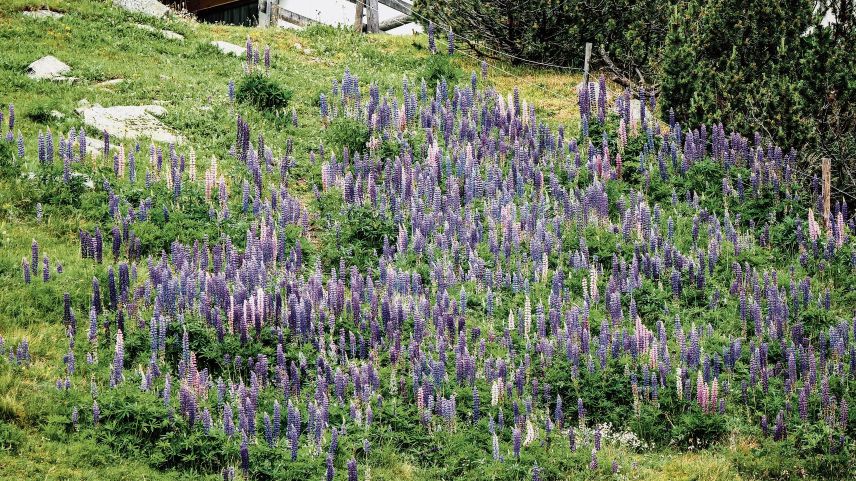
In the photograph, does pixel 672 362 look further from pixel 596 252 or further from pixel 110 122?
pixel 110 122

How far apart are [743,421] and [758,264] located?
147 inches

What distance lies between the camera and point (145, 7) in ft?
82.9

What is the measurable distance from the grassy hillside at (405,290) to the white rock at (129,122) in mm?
267

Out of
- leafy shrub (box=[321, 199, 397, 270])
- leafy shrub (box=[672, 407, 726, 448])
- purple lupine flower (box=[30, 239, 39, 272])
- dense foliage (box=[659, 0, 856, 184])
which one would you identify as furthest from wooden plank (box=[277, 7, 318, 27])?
leafy shrub (box=[672, 407, 726, 448])

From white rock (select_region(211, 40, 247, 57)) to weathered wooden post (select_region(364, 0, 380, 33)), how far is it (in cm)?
401

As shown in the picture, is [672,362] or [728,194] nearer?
[672,362]

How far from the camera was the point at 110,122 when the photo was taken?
59.5 ft

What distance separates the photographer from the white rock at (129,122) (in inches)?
706

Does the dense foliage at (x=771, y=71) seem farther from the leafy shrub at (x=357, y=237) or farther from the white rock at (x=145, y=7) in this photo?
the white rock at (x=145, y=7)

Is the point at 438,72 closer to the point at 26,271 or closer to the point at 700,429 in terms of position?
the point at 26,271

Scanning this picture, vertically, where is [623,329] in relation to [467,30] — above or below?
below

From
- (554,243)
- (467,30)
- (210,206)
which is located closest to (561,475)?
(554,243)

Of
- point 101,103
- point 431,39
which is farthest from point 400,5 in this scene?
point 101,103

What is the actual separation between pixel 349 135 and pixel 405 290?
5.01m
